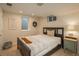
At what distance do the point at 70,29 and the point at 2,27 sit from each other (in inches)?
58.3

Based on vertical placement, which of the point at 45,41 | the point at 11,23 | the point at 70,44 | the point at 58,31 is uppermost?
the point at 11,23

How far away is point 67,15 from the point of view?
1.62m

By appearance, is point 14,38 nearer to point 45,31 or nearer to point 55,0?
point 45,31

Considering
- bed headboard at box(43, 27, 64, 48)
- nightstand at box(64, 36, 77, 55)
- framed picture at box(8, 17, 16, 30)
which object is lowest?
nightstand at box(64, 36, 77, 55)

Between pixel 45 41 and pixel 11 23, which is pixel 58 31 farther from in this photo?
pixel 11 23

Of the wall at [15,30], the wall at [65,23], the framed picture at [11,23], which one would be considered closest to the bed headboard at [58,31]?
the wall at [65,23]

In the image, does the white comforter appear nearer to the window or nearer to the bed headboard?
the bed headboard

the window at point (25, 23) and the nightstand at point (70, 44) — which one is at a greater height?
the window at point (25, 23)

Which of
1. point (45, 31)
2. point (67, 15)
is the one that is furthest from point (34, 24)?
point (67, 15)

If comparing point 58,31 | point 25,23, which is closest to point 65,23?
point 58,31

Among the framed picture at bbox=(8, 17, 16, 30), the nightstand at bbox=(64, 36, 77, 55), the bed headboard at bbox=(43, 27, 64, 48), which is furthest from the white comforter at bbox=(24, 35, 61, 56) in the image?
the framed picture at bbox=(8, 17, 16, 30)

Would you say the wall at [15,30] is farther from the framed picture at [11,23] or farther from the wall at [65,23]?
the wall at [65,23]

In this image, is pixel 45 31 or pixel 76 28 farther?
pixel 45 31

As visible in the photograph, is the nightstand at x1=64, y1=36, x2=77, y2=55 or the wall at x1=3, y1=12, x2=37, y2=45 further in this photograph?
the nightstand at x1=64, y1=36, x2=77, y2=55
